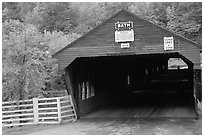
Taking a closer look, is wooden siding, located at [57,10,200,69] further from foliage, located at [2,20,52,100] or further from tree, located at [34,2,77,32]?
tree, located at [34,2,77,32]

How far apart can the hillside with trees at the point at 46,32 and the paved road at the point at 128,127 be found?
4458mm

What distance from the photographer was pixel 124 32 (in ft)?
48.8

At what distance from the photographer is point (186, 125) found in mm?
13461

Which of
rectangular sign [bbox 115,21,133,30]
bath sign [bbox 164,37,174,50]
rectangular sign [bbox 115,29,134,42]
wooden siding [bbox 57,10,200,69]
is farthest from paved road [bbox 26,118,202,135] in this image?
rectangular sign [bbox 115,21,133,30]

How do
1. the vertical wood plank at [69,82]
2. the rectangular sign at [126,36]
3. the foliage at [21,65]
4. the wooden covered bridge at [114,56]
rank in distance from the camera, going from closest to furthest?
the wooden covered bridge at [114,56]
the rectangular sign at [126,36]
the vertical wood plank at [69,82]
the foliage at [21,65]

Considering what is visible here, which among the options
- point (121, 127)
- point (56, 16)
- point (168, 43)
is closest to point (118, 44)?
point (168, 43)

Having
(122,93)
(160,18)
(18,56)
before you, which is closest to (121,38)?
(18,56)

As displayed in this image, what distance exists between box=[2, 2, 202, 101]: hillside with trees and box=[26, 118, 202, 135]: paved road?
4.46 metres

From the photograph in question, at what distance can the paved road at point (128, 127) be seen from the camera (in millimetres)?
12234

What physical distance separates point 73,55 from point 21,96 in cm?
489

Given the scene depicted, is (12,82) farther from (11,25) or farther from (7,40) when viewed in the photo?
(11,25)

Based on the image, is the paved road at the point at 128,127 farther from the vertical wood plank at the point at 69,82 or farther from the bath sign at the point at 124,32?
the bath sign at the point at 124,32

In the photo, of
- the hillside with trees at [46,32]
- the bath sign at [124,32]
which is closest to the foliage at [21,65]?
the hillside with trees at [46,32]

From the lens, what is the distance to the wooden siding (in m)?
14.5
